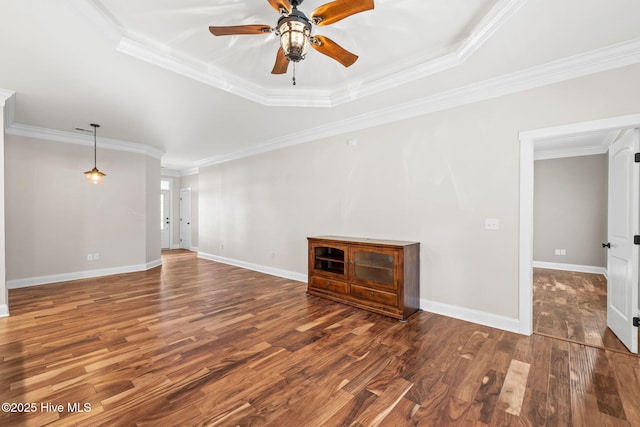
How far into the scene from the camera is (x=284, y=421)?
5.62 ft

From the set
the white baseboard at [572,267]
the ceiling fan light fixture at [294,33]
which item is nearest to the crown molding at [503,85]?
the ceiling fan light fixture at [294,33]

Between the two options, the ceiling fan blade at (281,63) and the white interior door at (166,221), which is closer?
the ceiling fan blade at (281,63)

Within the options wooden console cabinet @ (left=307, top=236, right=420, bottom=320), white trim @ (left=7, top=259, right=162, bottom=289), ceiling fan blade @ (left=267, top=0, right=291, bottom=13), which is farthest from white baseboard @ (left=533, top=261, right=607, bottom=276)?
white trim @ (left=7, top=259, right=162, bottom=289)

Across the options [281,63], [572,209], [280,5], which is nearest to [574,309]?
[572,209]

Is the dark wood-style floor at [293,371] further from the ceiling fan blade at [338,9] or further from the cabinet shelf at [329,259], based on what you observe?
the ceiling fan blade at [338,9]

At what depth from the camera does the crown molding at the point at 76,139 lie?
15.4ft

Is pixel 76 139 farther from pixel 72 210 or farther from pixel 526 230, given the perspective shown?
pixel 526 230

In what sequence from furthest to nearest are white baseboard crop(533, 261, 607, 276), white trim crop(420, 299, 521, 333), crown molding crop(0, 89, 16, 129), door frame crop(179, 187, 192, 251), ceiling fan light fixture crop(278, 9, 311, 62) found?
1. door frame crop(179, 187, 192, 251)
2. white baseboard crop(533, 261, 607, 276)
3. crown molding crop(0, 89, 16, 129)
4. white trim crop(420, 299, 521, 333)
5. ceiling fan light fixture crop(278, 9, 311, 62)

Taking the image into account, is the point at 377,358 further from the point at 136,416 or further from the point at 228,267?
the point at 228,267

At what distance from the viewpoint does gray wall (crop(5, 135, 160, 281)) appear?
470 cm

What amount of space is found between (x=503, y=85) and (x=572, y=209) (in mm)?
4738

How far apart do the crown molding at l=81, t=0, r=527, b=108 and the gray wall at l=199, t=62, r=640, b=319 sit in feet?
2.36

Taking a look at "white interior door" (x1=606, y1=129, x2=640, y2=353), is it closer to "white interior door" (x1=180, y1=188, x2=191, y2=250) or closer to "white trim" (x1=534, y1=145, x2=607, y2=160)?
"white trim" (x1=534, y1=145, x2=607, y2=160)

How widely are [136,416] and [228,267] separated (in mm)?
4741
